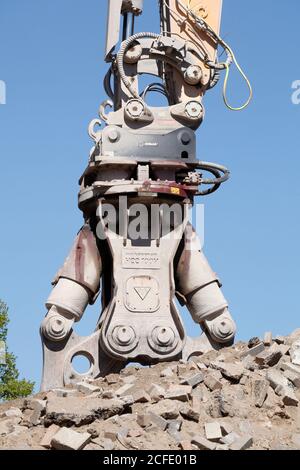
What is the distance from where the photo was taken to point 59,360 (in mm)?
16609

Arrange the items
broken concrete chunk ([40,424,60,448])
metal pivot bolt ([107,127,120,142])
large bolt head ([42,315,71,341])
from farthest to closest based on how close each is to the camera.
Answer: metal pivot bolt ([107,127,120,142]), large bolt head ([42,315,71,341]), broken concrete chunk ([40,424,60,448])

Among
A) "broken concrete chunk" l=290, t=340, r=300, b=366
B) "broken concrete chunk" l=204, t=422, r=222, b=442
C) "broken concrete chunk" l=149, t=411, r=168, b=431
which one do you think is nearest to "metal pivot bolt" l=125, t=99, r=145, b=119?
"broken concrete chunk" l=290, t=340, r=300, b=366

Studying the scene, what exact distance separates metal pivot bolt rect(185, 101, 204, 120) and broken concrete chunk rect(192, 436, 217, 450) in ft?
21.5

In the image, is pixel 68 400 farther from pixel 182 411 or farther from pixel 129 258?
pixel 129 258

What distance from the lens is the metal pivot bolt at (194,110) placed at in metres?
17.5

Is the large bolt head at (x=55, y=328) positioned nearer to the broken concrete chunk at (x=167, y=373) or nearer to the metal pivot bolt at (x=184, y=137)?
the broken concrete chunk at (x=167, y=373)

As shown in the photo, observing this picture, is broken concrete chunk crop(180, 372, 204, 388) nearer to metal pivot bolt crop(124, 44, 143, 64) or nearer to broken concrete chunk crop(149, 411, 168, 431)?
broken concrete chunk crop(149, 411, 168, 431)

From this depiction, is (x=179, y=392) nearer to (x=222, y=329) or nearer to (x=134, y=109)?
(x=222, y=329)

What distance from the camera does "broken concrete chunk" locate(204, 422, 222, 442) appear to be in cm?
1237

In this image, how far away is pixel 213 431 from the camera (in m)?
12.5

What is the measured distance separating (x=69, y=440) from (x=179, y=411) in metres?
1.50
